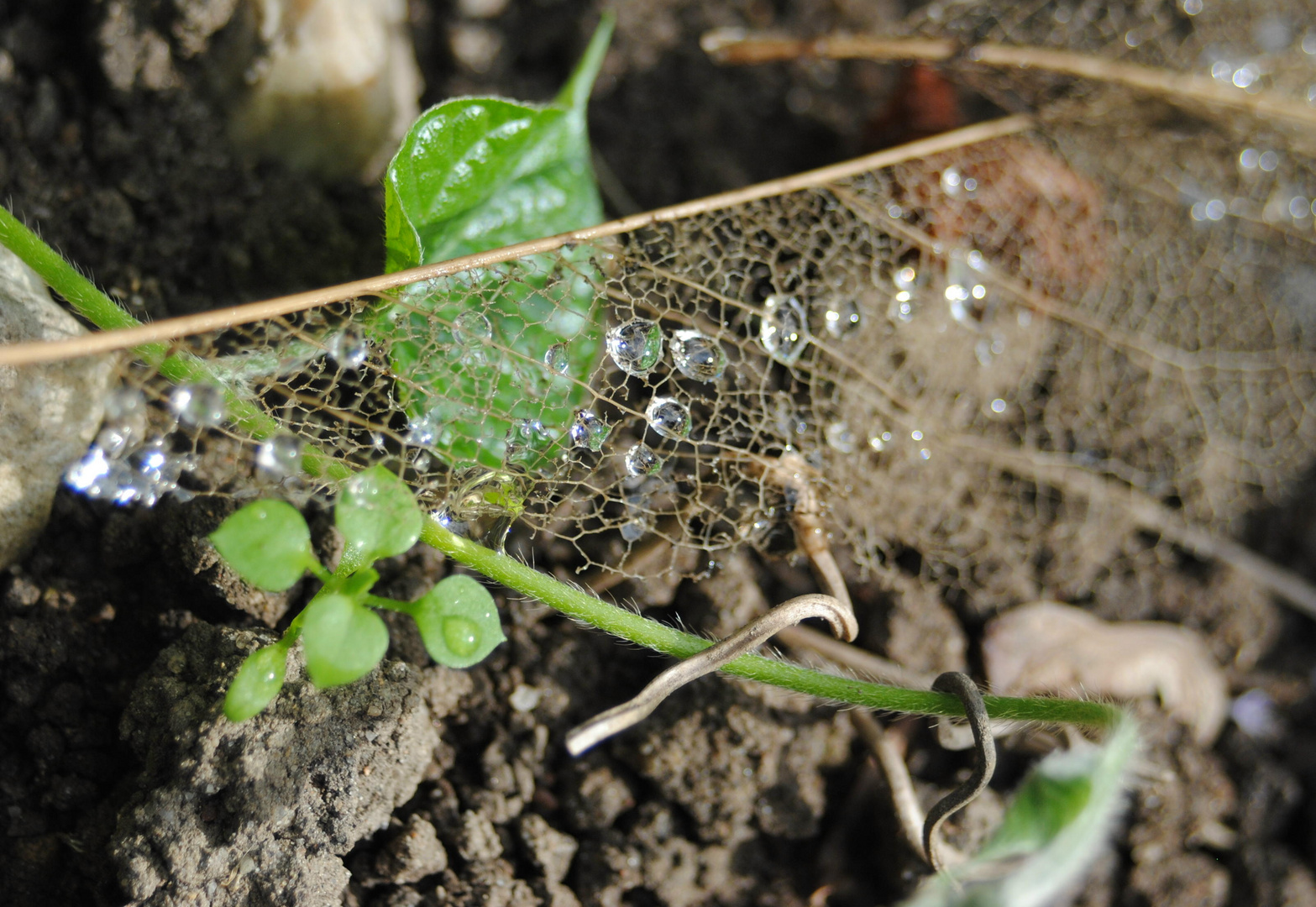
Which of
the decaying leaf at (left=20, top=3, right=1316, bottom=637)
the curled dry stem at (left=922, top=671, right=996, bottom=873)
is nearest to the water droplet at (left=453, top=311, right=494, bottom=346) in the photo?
the decaying leaf at (left=20, top=3, right=1316, bottom=637)

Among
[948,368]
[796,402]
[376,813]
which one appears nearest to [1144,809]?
[948,368]

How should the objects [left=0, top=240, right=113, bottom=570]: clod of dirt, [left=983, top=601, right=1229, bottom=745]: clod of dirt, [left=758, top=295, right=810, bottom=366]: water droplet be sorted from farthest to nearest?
1. [left=983, top=601, right=1229, bottom=745]: clod of dirt
2. [left=758, top=295, right=810, bottom=366]: water droplet
3. [left=0, top=240, right=113, bottom=570]: clod of dirt

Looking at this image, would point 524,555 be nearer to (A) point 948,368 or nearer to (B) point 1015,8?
(A) point 948,368

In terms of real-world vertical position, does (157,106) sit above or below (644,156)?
above

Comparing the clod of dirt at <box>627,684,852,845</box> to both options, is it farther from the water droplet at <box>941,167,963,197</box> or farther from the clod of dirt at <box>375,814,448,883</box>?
the water droplet at <box>941,167,963,197</box>

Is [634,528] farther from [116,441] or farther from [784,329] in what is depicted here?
[116,441]

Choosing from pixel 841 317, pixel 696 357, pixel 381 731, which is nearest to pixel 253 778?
pixel 381 731

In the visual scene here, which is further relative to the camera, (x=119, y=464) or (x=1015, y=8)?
(x=1015, y=8)

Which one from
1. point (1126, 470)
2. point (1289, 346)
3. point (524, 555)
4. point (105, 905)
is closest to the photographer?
point (105, 905)

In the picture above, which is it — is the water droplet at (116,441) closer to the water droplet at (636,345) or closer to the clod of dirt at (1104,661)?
the water droplet at (636,345)
